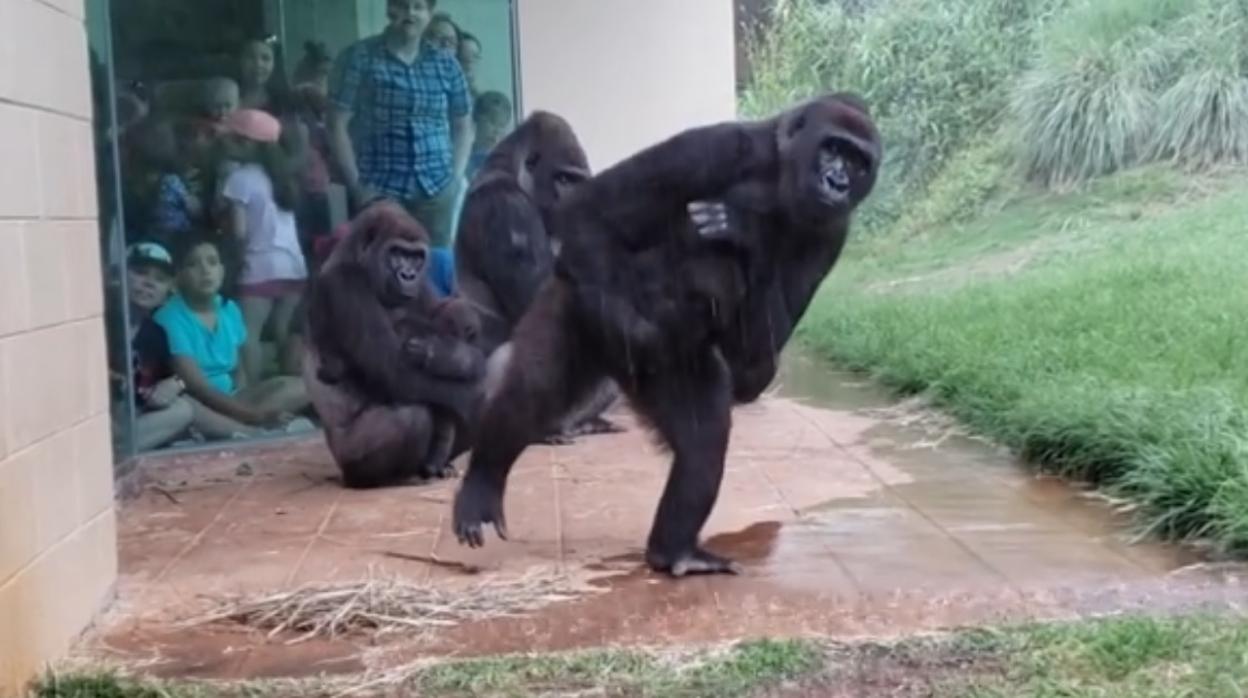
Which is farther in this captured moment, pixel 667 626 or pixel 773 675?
pixel 667 626

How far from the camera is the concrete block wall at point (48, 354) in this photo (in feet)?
10.8

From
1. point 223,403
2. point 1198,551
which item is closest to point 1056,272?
point 223,403

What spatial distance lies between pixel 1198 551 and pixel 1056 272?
615 centimetres

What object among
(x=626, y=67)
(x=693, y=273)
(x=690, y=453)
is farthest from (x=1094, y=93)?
(x=690, y=453)

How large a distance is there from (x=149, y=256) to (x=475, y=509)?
277 cm

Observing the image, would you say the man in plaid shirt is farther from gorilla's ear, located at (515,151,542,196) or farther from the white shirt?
gorilla's ear, located at (515,151,542,196)

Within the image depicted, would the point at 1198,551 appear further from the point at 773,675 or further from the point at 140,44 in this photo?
the point at 140,44

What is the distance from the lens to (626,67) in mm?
8312

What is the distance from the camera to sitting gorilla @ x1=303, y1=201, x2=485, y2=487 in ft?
18.3

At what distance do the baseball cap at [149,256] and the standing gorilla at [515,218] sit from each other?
117cm

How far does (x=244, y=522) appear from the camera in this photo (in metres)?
5.22

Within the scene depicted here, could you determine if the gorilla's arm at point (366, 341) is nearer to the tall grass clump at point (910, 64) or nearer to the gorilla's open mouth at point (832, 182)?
the gorilla's open mouth at point (832, 182)

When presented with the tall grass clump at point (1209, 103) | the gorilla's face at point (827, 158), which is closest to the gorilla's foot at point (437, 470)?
the gorilla's face at point (827, 158)

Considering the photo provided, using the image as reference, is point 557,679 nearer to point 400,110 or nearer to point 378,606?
point 378,606
